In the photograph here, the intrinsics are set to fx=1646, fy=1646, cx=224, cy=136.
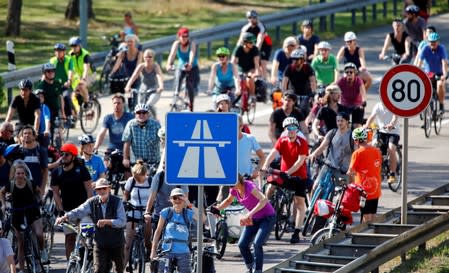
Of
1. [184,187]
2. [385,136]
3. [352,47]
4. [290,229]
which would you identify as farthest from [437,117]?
[184,187]

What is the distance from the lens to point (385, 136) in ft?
82.6

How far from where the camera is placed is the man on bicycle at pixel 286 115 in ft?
78.1

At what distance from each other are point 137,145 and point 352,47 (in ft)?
25.8

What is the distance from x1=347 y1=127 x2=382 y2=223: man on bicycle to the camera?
2086 centimetres

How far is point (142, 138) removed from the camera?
2266 centimetres

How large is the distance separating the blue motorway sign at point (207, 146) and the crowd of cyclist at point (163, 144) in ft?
10.9

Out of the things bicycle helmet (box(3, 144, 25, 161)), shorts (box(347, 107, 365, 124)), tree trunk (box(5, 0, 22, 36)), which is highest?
tree trunk (box(5, 0, 22, 36))

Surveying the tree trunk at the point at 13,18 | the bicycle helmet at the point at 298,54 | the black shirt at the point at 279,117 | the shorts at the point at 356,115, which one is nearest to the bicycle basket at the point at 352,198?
the black shirt at the point at 279,117

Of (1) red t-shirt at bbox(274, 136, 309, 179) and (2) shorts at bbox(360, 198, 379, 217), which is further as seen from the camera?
(1) red t-shirt at bbox(274, 136, 309, 179)

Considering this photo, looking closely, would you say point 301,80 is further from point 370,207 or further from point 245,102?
point 370,207

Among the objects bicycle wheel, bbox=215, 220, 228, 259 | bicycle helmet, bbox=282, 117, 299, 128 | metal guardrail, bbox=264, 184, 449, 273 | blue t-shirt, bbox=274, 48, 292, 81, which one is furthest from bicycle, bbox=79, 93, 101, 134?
metal guardrail, bbox=264, 184, 449, 273

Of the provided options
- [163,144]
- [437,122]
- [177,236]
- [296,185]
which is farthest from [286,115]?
[437,122]

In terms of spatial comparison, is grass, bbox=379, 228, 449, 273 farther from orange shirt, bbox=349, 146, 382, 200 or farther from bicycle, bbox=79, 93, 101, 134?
bicycle, bbox=79, 93, 101, 134

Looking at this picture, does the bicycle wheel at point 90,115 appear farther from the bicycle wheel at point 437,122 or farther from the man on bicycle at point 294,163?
the man on bicycle at point 294,163
